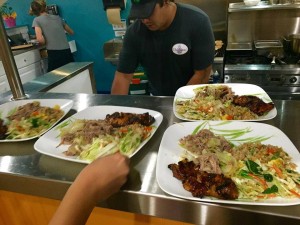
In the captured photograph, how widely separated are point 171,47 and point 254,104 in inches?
41.8

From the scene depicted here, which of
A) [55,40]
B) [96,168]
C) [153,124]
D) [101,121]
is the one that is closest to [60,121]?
[101,121]

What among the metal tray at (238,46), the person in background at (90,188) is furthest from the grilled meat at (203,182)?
the metal tray at (238,46)

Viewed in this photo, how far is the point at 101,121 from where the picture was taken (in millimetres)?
1323

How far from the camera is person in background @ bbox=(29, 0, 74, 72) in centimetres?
465

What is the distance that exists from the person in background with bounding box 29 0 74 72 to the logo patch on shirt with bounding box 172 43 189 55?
3381 mm

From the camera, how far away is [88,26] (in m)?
5.30

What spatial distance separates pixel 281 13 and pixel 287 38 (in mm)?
406

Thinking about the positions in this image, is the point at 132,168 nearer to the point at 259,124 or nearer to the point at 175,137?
the point at 175,137

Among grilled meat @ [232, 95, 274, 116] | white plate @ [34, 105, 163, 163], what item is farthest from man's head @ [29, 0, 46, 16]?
grilled meat @ [232, 95, 274, 116]

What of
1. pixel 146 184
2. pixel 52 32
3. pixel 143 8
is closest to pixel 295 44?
pixel 143 8

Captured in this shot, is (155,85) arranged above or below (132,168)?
below

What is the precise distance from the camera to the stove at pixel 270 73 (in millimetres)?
3035

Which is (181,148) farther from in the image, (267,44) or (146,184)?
(267,44)

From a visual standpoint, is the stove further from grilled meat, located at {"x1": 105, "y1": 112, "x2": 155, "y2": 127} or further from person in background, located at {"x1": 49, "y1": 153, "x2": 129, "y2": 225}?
person in background, located at {"x1": 49, "y1": 153, "x2": 129, "y2": 225}
